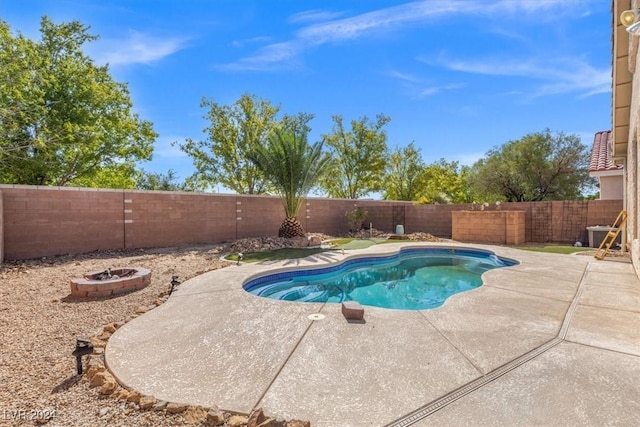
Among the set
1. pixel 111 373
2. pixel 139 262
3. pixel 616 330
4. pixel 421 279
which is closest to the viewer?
pixel 111 373

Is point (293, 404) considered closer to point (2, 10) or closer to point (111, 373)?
point (111, 373)

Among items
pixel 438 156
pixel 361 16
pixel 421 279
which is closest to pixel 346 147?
pixel 438 156

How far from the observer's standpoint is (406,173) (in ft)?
106

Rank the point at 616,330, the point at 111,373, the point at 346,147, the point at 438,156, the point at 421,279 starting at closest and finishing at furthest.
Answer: the point at 111,373 < the point at 616,330 < the point at 421,279 < the point at 346,147 < the point at 438,156

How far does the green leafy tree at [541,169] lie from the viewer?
65.6 ft

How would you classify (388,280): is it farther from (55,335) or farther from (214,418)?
A: (55,335)

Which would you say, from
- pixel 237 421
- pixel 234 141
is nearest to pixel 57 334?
pixel 237 421

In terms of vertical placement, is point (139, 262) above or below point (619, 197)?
below

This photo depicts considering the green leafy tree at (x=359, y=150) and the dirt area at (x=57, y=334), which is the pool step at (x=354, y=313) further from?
the green leafy tree at (x=359, y=150)

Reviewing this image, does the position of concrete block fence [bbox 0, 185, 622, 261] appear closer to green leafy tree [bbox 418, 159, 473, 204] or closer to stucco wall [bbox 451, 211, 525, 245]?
stucco wall [bbox 451, 211, 525, 245]

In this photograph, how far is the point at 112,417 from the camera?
8.09 feet

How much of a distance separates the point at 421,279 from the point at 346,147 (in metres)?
20.7

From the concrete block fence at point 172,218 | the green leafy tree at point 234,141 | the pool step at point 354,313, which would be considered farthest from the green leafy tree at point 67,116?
the pool step at point 354,313

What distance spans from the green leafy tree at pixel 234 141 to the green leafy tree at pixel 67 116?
12.7ft
